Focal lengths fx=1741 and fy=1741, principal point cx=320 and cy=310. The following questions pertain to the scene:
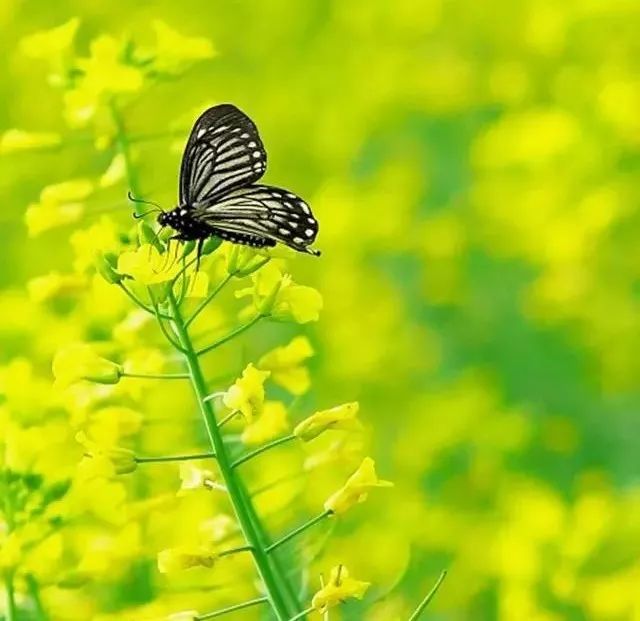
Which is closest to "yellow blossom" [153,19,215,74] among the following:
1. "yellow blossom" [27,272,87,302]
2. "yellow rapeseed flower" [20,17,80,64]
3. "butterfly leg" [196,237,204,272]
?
"yellow rapeseed flower" [20,17,80,64]

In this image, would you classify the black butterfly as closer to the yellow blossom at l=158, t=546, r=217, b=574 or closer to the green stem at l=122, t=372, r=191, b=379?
the green stem at l=122, t=372, r=191, b=379

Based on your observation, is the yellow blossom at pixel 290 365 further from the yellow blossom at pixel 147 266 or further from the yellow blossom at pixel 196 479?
the yellow blossom at pixel 147 266

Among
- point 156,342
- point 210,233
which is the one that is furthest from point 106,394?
point 210,233

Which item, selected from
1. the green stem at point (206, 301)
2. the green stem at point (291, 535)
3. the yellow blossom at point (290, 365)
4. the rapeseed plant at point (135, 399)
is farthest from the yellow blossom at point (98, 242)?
the green stem at point (291, 535)

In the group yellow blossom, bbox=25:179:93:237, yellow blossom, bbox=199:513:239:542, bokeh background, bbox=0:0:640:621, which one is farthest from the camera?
bokeh background, bbox=0:0:640:621

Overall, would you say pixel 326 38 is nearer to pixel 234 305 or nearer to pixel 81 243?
pixel 234 305

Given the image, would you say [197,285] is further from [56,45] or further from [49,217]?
[56,45]
